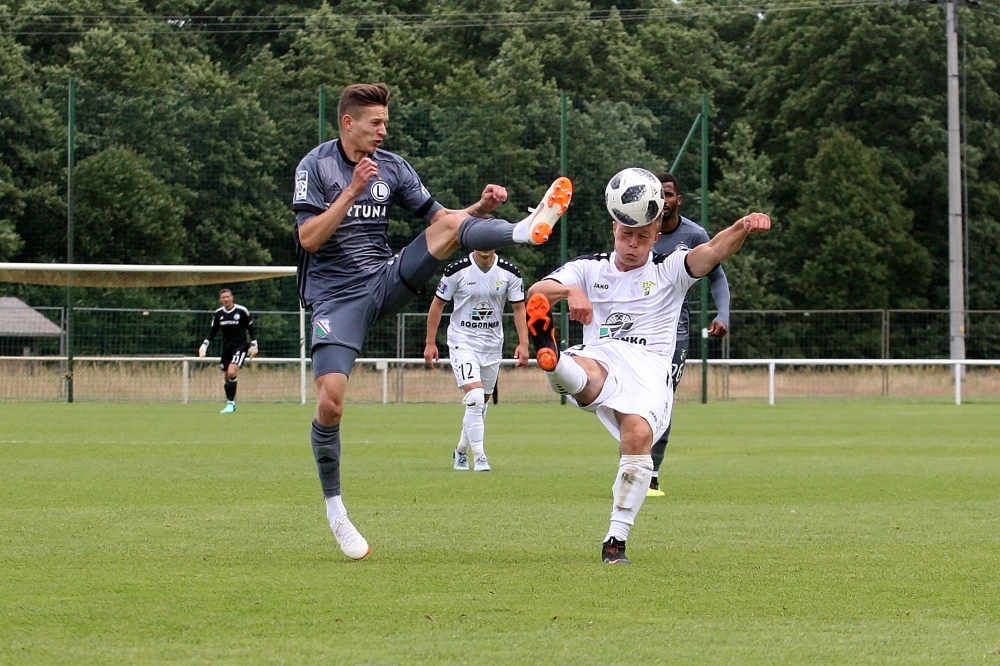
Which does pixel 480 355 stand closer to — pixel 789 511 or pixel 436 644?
pixel 789 511

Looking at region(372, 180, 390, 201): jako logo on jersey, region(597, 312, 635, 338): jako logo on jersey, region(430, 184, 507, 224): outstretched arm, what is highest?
region(372, 180, 390, 201): jako logo on jersey

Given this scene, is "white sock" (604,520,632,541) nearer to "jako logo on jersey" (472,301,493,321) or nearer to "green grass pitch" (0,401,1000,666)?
"green grass pitch" (0,401,1000,666)

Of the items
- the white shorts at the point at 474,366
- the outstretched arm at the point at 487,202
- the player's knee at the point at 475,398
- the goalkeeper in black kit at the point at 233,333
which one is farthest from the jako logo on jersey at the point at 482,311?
the goalkeeper in black kit at the point at 233,333

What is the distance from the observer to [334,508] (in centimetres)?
707

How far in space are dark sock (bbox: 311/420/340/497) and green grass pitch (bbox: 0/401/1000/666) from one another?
1.06 ft

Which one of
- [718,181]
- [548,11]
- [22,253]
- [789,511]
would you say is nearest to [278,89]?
[548,11]

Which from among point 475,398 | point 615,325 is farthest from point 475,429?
point 615,325

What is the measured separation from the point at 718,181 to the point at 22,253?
91.6 ft

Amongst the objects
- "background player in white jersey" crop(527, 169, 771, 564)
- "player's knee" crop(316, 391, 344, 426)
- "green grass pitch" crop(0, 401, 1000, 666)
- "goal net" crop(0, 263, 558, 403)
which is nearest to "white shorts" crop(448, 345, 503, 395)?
"green grass pitch" crop(0, 401, 1000, 666)

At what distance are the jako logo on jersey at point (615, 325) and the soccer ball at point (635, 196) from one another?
59 centimetres

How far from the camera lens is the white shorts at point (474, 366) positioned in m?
13.4

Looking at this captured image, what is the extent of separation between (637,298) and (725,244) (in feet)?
2.63

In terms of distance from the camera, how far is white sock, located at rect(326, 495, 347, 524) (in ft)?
23.1

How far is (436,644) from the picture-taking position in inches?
188
